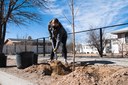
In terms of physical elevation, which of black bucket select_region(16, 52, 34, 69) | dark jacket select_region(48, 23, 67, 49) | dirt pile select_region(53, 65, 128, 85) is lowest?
dirt pile select_region(53, 65, 128, 85)

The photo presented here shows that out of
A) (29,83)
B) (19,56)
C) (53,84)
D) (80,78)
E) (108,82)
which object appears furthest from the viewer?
(19,56)

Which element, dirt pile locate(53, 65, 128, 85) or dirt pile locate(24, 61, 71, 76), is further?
dirt pile locate(24, 61, 71, 76)

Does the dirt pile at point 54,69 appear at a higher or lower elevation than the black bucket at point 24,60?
lower

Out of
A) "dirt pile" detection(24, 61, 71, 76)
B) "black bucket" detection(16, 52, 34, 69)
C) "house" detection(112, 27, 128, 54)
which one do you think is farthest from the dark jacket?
"house" detection(112, 27, 128, 54)

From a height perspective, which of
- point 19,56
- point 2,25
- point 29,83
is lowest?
point 29,83

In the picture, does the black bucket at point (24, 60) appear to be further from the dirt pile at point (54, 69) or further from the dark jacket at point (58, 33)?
the dirt pile at point (54, 69)

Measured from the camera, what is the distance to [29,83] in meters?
6.36

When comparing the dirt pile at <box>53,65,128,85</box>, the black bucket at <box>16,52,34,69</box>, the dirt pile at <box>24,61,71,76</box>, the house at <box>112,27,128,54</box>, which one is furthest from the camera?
the house at <box>112,27,128,54</box>

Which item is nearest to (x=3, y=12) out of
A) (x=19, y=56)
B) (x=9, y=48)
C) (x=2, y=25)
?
(x=2, y=25)

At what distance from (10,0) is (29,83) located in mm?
8993

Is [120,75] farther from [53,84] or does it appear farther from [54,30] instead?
[54,30]

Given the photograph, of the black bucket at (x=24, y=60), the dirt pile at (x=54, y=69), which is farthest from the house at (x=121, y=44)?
the dirt pile at (x=54, y=69)

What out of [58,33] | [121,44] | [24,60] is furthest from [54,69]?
[121,44]

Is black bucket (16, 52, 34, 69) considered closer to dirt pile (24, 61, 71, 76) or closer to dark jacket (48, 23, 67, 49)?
dark jacket (48, 23, 67, 49)
